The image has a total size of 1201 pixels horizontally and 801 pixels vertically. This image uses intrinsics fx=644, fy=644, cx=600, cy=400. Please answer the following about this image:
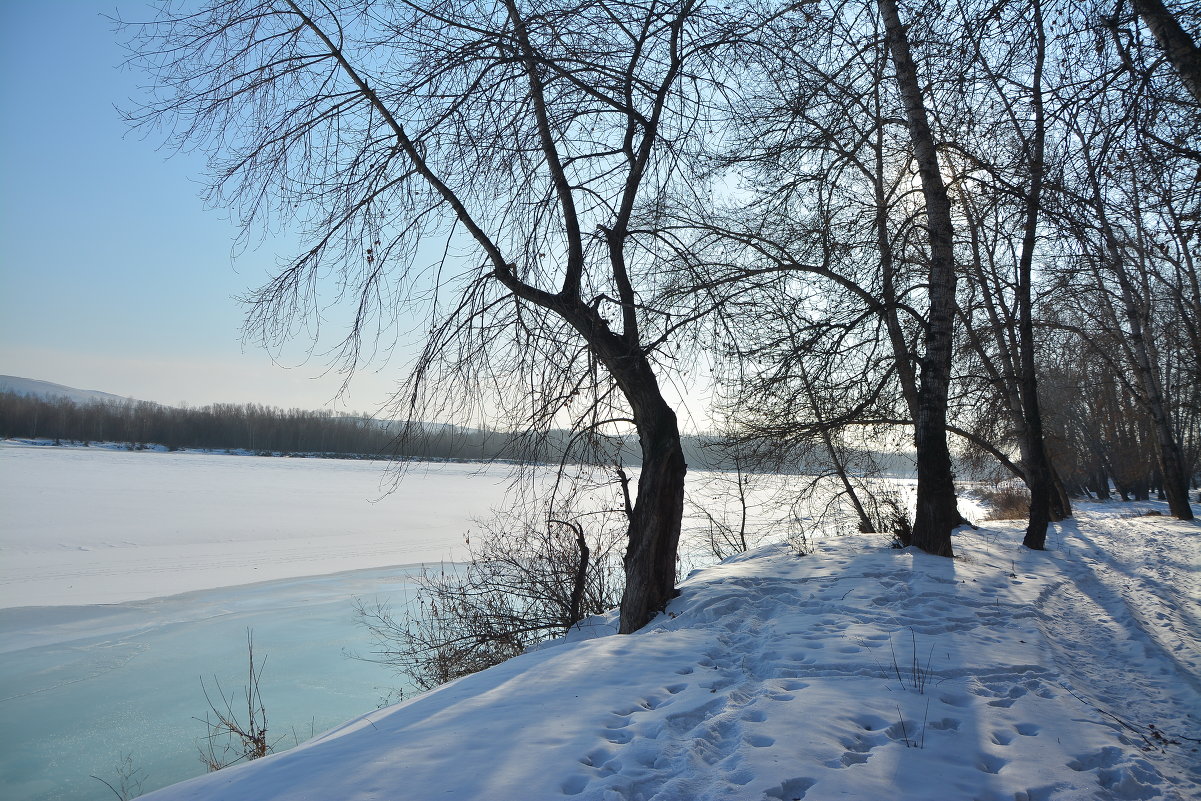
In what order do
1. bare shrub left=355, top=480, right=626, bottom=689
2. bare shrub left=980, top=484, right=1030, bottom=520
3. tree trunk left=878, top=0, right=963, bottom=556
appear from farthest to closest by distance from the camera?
1. bare shrub left=980, top=484, right=1030, bottom=520
2. bare shrub left=355, top=480, right=626, bottom=689
3. tree trunk left=878, top=0, right=963, bottom=556

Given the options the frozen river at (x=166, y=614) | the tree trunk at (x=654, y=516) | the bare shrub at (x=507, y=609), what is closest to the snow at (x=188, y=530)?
the frozen river at (x=166, y=614)

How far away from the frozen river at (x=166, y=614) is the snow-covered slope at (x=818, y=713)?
3557 mm

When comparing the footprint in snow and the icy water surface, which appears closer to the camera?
the footprint in snow

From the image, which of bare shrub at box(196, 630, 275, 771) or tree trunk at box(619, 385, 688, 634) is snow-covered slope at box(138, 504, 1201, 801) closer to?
tree trunk at box(619, 385, 688, 634)

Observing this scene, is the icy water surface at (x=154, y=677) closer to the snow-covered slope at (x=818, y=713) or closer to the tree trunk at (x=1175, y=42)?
the snow-covered slope at (x=818, y=713)

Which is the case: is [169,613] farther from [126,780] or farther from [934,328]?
[934,328]

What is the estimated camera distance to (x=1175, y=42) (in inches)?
148

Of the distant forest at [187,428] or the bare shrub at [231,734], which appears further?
the distant forest at [187,428]

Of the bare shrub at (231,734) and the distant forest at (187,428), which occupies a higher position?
the distant forest at (187,428)

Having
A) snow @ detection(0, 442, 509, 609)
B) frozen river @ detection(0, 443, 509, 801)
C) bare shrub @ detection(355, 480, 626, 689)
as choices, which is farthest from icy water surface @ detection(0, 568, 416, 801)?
snow @ detection(0, 442, 509, 609)

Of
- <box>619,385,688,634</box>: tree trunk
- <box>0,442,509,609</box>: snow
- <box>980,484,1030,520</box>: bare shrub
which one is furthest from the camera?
<box>980,484,1030,520</box>: bare shrub

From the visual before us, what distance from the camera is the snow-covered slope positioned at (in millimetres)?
2740

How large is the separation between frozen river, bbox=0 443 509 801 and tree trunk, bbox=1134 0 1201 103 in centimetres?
668

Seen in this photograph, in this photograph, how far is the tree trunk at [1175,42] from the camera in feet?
12.2
